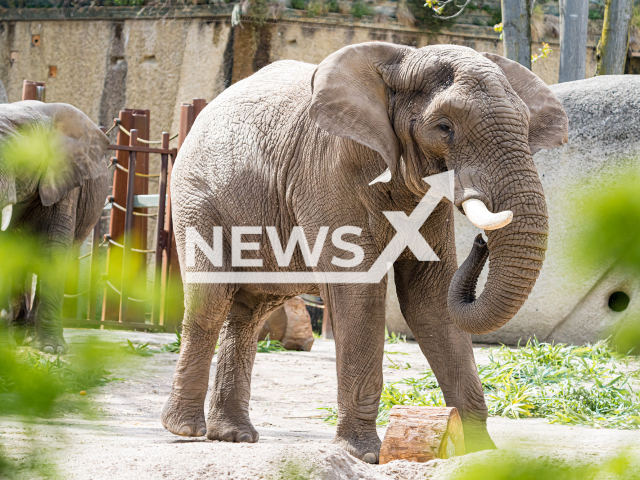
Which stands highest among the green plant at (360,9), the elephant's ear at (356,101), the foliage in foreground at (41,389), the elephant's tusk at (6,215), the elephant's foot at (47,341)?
the green plant at (360,9)

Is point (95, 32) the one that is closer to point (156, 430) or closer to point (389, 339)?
point (389, 339)

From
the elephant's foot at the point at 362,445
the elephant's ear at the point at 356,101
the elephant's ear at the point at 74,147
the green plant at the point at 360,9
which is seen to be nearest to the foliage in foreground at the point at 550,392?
the elephant's foot at the point at 362,445

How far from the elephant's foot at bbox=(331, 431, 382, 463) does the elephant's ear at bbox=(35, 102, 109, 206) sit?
419 centimetres

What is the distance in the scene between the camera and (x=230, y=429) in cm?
461

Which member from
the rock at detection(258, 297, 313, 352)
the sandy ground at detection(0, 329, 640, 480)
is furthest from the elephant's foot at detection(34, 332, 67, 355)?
the rock at detection(258, 297, 313, 352)

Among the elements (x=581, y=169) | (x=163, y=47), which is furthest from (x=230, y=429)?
(x=163, y=47)

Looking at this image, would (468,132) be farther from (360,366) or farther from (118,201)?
(118,201)

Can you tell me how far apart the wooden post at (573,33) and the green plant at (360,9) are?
604cm

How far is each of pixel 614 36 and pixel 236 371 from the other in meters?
7.02

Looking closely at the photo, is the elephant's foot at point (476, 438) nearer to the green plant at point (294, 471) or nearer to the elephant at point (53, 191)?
the green plant at point (294, 471)

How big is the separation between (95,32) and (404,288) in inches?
557

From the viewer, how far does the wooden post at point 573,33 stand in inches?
391

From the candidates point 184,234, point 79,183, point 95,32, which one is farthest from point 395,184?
point 95,32

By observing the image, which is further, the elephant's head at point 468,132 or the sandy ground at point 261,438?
the elephant's head at point 468,132
